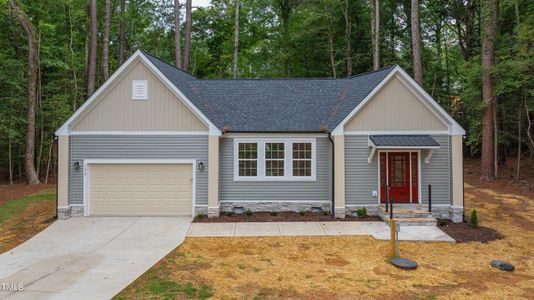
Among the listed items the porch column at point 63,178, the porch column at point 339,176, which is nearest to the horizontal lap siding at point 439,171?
the porch column at point 339,176

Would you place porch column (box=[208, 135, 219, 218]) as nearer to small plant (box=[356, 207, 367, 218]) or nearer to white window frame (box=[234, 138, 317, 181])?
white window frame (box=[234, 138, 317, 181])

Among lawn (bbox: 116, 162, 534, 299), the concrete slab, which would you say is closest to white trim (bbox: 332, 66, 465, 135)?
lawn (bbox: 116, 162, 534, 299)

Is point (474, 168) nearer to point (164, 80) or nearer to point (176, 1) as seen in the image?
point (164, 80)

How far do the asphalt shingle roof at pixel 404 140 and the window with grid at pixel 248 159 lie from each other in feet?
13.8

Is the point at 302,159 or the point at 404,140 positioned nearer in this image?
the point at 404,140

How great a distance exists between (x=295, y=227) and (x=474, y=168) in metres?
19.5

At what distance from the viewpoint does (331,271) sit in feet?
22.3

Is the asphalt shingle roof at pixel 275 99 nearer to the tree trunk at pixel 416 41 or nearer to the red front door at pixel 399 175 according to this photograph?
the red front door at pixel 399 175

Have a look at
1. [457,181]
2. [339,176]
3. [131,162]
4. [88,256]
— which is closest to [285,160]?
[339,176]

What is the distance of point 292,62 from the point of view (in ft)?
86.4

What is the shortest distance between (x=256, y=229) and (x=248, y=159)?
2847mm

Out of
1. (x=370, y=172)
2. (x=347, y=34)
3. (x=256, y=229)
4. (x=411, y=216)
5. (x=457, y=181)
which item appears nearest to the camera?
(x=256, y=229)

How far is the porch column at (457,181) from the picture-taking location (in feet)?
35.1

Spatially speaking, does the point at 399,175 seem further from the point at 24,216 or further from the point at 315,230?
the point at 24,216
